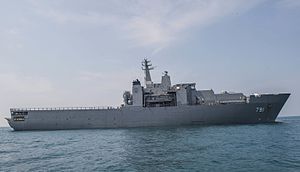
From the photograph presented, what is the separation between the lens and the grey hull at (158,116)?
4325 cm

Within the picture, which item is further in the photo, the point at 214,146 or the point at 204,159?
the point at 214,146

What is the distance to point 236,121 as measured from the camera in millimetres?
44281

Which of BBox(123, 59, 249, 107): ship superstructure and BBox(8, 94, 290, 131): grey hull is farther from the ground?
BBox(123, 59, 249, 107): ship superstructure

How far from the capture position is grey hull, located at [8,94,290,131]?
43250 millimetres

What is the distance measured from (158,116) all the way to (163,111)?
1070 millimetres

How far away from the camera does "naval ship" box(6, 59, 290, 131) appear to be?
142 ft

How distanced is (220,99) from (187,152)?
1088 inches

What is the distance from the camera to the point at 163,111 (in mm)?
45188

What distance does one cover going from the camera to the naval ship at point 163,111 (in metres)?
43.4

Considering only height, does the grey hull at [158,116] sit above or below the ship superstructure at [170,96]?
below

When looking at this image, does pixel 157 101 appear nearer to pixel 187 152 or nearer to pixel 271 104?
pixel 271 104

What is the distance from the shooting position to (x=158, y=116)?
149 feet

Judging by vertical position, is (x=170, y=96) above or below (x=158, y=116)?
above

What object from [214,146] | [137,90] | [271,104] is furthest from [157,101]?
[214,146]
